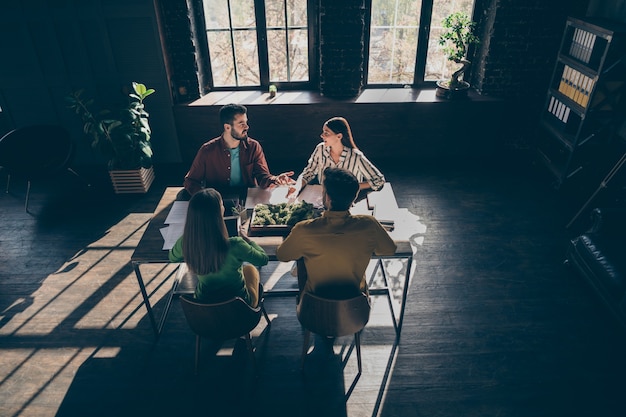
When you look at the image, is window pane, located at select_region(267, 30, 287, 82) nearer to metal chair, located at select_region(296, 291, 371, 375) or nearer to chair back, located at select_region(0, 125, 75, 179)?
chair back, located at select_region(0, 125, 75, 179)

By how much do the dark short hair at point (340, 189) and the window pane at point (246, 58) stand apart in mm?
3792

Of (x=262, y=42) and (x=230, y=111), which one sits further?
(x=262, y=42)

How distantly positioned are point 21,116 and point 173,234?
397 cm

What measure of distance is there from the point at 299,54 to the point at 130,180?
2.65 m

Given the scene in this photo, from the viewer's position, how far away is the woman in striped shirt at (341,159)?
365cm

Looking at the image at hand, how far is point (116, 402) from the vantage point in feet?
9.80

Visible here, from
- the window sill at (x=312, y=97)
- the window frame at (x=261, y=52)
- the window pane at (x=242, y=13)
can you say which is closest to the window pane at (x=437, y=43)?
the window sill at (x=312, y=97)

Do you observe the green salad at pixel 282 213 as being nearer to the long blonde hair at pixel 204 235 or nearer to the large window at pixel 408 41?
the long blonde hair at pixel 204 235

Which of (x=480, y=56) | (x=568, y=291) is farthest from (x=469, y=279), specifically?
(x=480, y=56)

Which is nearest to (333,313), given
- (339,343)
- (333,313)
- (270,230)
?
(333,313)

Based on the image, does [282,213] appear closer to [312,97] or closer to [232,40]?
[312,97]

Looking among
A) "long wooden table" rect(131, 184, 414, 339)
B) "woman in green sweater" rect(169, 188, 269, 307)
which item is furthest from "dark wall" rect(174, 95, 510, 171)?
"woman in green sweater" rect(169, 188, 269, 307)

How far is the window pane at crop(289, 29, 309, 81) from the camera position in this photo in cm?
567

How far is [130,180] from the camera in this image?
17.3 ft
